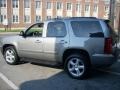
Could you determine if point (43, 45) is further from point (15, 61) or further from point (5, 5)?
point (5, 5)

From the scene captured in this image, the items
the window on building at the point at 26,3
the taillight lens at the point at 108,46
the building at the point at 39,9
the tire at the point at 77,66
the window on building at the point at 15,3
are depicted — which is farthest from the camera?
the window on building at the point at 26,3

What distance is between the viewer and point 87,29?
7980 mm

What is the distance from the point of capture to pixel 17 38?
9.56 meters

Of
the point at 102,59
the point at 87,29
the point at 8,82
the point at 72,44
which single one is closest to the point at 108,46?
the point at 102,59

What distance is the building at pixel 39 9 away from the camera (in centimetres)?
5447

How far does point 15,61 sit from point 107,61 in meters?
3.77

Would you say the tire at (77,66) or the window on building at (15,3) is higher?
the window on building at (15,3)

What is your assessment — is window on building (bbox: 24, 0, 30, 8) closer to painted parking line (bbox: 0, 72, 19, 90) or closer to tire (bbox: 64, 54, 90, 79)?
painted parking line (bbox: 0, 72, 19, 90)

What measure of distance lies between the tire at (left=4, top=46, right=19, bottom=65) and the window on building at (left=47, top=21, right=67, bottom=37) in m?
1.82

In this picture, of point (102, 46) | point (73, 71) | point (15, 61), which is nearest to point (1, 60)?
point (15, 61)

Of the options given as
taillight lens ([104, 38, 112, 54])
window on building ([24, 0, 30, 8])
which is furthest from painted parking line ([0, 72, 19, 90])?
window on building ([24, 0, 30, 8])

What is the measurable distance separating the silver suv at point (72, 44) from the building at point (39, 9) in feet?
151

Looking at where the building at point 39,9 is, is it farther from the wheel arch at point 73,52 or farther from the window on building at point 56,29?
the wheel arch at point 73,52

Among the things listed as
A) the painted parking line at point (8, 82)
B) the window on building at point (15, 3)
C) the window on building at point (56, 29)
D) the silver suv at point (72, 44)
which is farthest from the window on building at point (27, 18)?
the painted parking line at point (8, 82)
